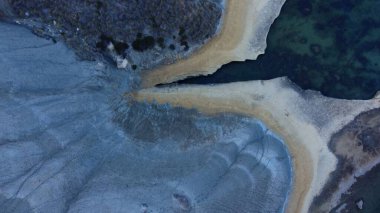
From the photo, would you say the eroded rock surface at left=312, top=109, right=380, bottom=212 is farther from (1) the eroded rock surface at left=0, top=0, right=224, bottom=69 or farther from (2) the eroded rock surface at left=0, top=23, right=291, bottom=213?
(1) the eroded rock surface at left=0, top=0, right=224, bottom=69

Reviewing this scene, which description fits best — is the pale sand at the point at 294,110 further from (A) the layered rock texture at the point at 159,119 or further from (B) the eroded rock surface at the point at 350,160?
(B) the eroded rock surface at the point at 350,160

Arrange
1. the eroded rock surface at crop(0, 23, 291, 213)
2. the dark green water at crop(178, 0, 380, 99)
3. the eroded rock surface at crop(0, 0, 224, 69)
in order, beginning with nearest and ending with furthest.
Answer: the eroded rock surface at crop(0, 23, 291, 213)
the eroded rock surface at crop(0, 0, 224, 69)
the dark green water at crop(178, 0, 380, 99)

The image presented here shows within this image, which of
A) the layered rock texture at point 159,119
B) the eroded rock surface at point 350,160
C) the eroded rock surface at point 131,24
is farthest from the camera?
the eroded rock surface at point 350,160

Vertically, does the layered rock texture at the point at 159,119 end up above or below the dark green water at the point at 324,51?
below

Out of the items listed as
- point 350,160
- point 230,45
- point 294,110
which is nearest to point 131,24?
point 230,45

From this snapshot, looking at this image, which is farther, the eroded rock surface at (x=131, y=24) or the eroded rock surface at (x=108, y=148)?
the eroded rock surface at (x=131, y=24)

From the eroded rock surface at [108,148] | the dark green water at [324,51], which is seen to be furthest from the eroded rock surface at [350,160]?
the eroded rock surface at [108,148]

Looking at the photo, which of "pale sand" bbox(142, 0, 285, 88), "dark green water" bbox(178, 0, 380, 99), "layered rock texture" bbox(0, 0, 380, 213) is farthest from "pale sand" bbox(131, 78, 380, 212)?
"pale sand" bbox(142, 0, 285, 88)
